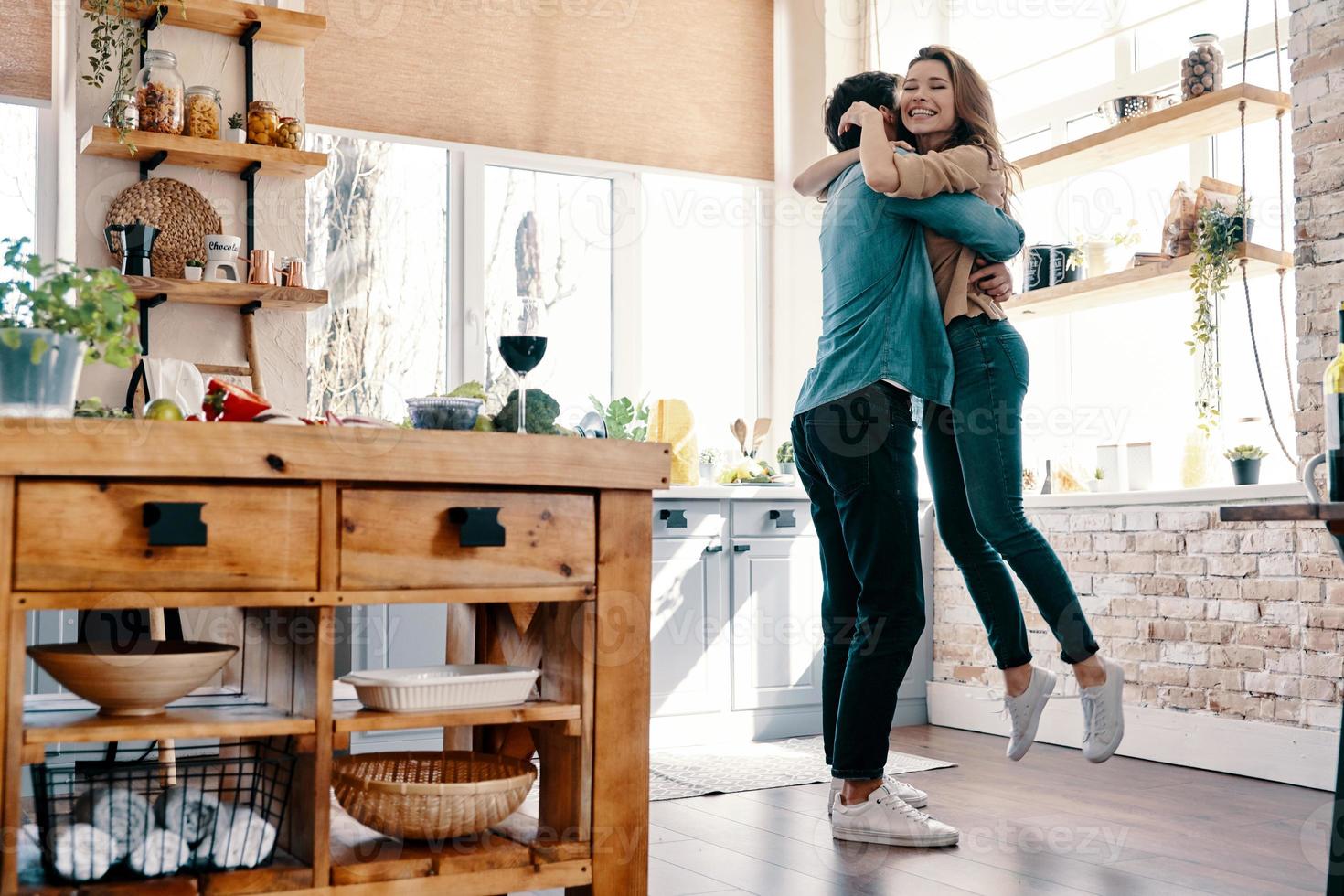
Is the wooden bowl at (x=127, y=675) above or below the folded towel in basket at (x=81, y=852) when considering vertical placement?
above

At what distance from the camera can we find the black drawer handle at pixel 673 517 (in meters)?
4.13

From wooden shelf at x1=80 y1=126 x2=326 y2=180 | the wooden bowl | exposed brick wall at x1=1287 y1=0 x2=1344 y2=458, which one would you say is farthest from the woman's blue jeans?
wooden shelf at x1=80 y1=126 x2=326 y2=180

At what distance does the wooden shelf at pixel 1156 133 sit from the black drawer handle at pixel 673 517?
67.6 inches

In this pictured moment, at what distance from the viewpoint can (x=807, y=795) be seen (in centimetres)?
320

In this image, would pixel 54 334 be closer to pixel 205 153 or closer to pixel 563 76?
pixel 205 153

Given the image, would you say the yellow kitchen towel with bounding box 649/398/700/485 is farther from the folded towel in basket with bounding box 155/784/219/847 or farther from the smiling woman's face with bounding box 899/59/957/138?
the folded towel in basket with bounding box 155/784/219/847

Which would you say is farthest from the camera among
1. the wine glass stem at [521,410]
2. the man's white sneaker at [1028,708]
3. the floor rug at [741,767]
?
the floor rug at [741,767]

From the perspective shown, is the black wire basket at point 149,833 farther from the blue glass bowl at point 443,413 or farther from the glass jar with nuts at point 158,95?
the glass jar with nuts at point 158,95

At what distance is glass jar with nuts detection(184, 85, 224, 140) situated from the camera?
139 inches

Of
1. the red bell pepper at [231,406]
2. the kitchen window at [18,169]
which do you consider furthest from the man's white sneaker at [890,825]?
the kitchen window at [18,169]

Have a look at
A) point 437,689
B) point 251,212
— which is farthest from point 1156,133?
point 437,689

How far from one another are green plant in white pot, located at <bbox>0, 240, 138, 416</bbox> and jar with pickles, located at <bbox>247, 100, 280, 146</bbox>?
2120 mm

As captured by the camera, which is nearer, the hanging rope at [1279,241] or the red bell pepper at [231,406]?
the red bell pepper at [231,406]

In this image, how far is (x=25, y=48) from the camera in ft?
13.4
